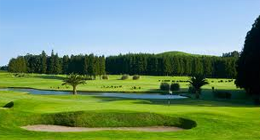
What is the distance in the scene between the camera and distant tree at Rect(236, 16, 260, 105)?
213 feet

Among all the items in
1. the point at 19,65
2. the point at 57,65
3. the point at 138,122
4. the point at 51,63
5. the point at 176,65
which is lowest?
the point at 138,122

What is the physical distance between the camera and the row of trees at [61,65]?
153 m

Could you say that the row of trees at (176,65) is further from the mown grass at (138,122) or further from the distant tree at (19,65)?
the mown grass at (138,122)

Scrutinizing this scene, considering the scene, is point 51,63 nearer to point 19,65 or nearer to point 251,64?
point 19,65

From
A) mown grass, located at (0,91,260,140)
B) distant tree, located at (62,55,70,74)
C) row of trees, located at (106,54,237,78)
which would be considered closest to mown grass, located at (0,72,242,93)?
row of trees, located at (106,54,237,78)

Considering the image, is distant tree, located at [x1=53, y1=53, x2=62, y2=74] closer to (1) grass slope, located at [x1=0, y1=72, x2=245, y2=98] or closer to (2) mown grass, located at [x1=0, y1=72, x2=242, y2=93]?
(2) mown grass, located at [x1=0, y1=72, x2=242, y2=93]

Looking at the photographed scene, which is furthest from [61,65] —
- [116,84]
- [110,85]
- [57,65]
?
[110,85]

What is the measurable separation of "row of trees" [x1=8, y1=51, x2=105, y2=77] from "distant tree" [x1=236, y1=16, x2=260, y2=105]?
3411 inches

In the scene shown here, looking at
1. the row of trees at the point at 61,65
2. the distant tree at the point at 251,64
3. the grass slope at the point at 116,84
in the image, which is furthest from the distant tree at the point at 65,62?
the distant tree at the point at 251,64

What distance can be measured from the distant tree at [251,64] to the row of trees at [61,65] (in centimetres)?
Result: 8664

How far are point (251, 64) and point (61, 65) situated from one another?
438 feet

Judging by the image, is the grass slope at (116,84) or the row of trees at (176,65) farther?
the row of trees at (176,65)

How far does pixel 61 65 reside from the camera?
189125mm

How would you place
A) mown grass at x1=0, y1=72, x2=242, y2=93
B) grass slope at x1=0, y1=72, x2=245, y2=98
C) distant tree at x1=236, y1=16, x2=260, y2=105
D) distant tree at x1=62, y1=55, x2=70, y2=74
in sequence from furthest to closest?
distant tree at x1=62, y1=55, x2=70, y2=74, mown grass at x1=0, y1=72, x2=242, y2=93, grass slope at x1=0, y1=72, x2=245, y2=98, distant tree at x1=236, y1=16, x2=260, y2=105
